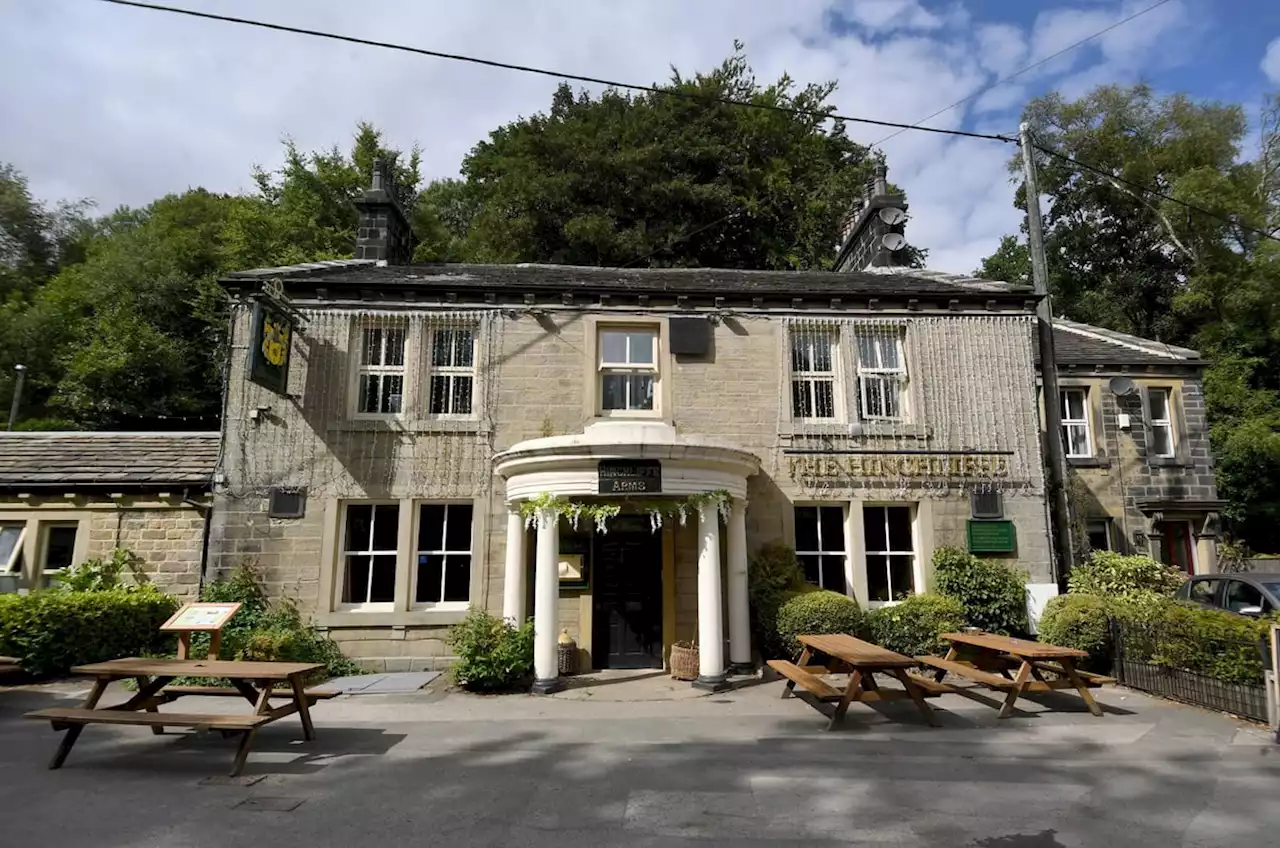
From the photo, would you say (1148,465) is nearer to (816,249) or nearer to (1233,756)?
(1233,756)

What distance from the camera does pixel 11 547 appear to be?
1226 centimetres

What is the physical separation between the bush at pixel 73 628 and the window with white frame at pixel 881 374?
39.8 feet

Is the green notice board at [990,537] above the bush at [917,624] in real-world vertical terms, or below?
above

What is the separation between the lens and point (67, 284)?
31.2m

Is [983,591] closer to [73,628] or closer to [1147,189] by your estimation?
[1147,189]

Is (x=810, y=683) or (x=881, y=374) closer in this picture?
(x=810, y=683)

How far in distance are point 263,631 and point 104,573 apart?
3393mm

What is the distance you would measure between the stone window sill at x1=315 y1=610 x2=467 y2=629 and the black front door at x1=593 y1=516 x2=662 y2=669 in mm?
2268

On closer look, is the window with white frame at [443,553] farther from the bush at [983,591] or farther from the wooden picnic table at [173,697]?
the bush at [983,591]

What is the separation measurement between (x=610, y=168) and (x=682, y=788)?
2550cm

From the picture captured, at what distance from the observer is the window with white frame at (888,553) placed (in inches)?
490

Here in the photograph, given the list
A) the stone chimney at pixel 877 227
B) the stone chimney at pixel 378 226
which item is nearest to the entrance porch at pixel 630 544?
the stone chimney at pixel 378 226

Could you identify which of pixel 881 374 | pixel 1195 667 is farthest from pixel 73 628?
pixel 1195 667

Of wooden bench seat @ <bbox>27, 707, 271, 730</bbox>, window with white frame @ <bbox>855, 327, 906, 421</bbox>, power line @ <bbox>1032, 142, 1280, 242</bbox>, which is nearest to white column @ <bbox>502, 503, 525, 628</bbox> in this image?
wooden bench seat @ <bbox>27, 707, 271, 730</bbox>
